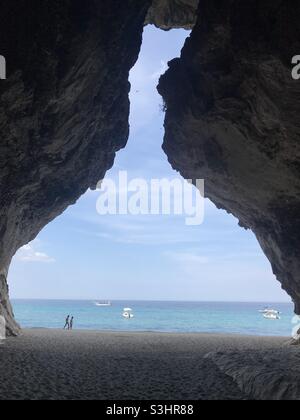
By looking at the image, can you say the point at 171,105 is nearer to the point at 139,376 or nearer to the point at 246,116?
the point at 246,116

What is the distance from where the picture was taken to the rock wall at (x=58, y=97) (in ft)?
47.2

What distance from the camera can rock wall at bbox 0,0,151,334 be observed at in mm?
14375

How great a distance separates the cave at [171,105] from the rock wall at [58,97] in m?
0.05

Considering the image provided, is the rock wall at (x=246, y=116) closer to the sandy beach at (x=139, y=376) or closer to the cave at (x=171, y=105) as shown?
the cave at (x=171, y=105)

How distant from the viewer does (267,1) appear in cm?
1277

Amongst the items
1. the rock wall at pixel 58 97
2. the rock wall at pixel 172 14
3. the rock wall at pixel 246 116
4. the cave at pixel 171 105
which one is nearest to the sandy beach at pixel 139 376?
the rock wall at pixel 246 116

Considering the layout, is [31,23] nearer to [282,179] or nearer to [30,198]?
[30,198]

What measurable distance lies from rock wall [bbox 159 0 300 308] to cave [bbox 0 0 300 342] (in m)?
0.05

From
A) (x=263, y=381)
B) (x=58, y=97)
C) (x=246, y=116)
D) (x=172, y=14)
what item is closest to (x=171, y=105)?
(x=246, y=116)

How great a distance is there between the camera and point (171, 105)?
66.6ft

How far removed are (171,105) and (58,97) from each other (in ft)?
20.9

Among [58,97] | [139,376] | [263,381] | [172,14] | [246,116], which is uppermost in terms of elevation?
[172,14]

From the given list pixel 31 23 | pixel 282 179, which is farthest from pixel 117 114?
pixel 282 179

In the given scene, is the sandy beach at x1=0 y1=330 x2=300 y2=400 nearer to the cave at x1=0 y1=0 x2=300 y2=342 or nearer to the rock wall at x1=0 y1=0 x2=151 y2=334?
the cave at x1=0 y1=0 x2=300 y2=342
